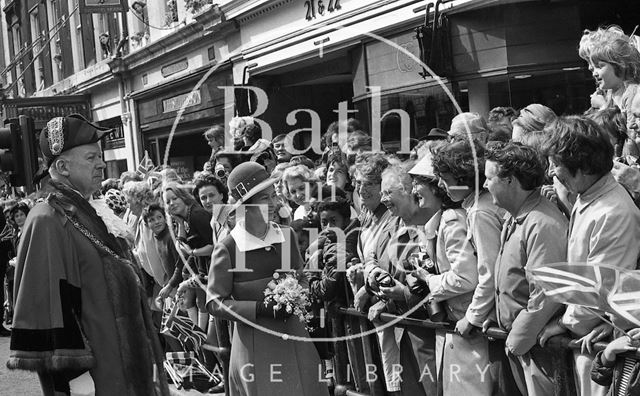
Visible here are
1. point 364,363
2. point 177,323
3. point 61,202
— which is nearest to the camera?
Result: point 61,202

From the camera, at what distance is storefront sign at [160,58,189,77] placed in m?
19.2

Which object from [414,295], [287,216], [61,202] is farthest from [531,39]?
[61,202]

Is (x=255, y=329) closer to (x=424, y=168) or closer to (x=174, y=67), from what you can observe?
(x=424, y=168)

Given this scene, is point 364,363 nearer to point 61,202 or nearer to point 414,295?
point 414,295

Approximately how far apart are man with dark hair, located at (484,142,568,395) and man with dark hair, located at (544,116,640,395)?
6.8 inches

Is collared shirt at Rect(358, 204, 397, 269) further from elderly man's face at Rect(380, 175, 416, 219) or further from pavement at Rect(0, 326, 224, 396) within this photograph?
pavement at Rect(0, 326, 224, 396)

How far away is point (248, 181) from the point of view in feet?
19.2

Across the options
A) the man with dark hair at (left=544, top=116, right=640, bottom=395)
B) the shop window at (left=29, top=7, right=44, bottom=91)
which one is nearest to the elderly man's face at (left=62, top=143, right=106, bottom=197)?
the man with dark hair at (left=544, top=116, right=640, bottom=395)

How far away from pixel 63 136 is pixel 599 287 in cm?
271

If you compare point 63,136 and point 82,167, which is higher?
point 63,136

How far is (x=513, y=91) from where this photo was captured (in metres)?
10.2

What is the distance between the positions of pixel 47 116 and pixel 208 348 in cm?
1700

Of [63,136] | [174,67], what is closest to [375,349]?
[63,136]

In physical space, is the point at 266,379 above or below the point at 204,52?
below
